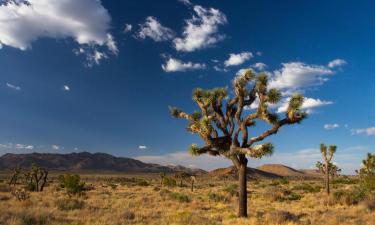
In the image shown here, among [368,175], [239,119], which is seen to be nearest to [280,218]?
[239,119]

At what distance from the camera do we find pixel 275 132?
50.2ft

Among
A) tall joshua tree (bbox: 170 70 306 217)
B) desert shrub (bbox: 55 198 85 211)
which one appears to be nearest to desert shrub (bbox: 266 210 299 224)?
tall joshua tree (bbox: 170 70 306 217)

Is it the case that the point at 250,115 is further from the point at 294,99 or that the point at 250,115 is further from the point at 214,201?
the point at 214,201

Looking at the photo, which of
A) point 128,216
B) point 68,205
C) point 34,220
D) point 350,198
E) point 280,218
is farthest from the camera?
point 350,198

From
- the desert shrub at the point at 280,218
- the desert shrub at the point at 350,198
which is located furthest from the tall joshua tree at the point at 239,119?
the desert shrub at the point at 350,198

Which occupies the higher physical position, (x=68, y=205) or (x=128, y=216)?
(x=68, y=205)

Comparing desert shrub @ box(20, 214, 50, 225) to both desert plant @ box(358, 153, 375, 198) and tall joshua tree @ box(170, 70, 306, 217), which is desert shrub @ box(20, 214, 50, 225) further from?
desert plant @ box(358, 153, 375, 198)

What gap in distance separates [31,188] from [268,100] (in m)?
27.3

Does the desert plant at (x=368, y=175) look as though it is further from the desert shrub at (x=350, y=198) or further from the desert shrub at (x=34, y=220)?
the desert shrub at (x=34, y=220)

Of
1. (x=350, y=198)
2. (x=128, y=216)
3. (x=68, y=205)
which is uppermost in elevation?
(x=350, y=198)

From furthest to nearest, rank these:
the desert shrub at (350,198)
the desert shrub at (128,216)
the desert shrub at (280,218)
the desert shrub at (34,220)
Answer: the desert shrub at (350,198)
the desert shrub at (128,216)
the desert shrub at (280,218)
the desert shrub at (34,220)

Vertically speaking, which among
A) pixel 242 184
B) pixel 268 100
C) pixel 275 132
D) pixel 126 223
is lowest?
pixel 126 223

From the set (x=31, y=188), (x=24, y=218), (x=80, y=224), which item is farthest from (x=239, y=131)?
(x=31, y=188)

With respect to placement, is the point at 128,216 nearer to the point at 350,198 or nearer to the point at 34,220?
the point at 34,220
